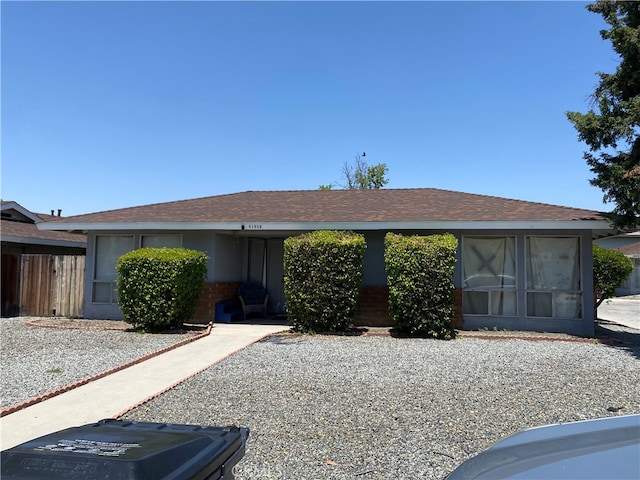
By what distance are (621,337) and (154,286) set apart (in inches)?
439

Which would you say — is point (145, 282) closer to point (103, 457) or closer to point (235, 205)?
point (235, 205)

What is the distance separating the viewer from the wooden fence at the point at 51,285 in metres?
14.0

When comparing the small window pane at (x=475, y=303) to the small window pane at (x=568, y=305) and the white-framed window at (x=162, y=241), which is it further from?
the white-framed window at (x=162, y=241)

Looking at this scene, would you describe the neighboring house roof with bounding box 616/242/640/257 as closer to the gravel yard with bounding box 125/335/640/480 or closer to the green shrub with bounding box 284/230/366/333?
the gravel yard with bounding box 125/335/640/480

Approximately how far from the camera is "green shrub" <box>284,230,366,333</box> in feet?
34.2

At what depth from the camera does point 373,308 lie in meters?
12.2

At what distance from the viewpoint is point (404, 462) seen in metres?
3.95

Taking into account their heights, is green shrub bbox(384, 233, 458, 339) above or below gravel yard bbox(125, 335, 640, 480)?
above

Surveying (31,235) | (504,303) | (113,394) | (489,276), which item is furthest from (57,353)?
(31,235)

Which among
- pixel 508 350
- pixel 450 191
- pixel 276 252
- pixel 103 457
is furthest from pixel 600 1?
pixel 103 457

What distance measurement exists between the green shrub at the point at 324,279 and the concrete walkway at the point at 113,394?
5.02 feet

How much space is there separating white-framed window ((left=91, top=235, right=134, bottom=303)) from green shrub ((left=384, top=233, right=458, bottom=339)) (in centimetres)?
769

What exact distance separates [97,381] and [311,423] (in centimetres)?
366

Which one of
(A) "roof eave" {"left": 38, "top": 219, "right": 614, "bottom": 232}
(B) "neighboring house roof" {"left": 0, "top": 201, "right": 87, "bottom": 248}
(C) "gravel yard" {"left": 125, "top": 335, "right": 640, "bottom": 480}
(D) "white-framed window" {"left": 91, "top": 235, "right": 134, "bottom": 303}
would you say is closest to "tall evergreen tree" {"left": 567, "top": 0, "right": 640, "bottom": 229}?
(A) "roof eave" {"left": 38, "top": 219, "right": 614, "bottom": 232}
